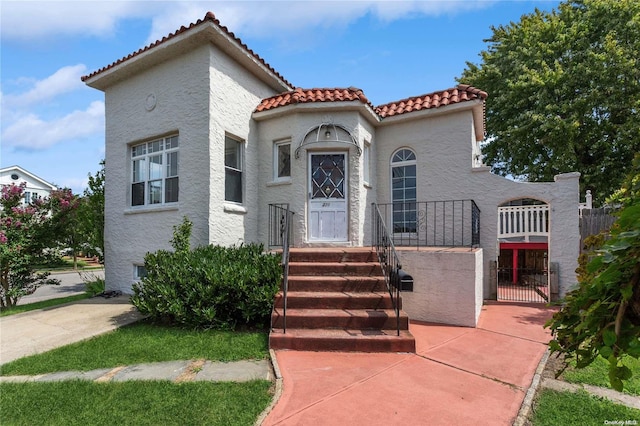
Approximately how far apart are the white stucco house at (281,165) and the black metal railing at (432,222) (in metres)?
0.04

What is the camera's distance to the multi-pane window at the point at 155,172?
26.3ft

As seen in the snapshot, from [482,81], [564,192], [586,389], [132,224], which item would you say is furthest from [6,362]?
[482,81]

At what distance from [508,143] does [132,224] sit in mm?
17749

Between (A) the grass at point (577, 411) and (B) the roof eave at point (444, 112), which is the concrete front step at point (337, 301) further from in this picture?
(B) the roof eave at point (444, 112)

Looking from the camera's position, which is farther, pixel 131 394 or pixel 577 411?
pixel 131 394

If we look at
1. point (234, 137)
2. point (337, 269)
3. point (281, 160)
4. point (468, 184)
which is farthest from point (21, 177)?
point (468, 184)

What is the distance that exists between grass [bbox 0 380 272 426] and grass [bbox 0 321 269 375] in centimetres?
56

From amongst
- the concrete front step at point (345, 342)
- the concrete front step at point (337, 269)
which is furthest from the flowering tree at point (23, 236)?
the concrete front step at point (345, 342)

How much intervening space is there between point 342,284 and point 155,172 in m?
6.10

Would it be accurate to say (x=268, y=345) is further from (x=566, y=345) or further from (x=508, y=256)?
(x=508, y=256)

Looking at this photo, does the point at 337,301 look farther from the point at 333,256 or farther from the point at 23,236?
the point at 23,236

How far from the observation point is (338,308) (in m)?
5.41

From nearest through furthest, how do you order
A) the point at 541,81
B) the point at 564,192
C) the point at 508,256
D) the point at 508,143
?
the point at 564,192, the point at 508,256, the point at 541,81, the point at 508,143

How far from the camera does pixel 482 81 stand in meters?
17.4
